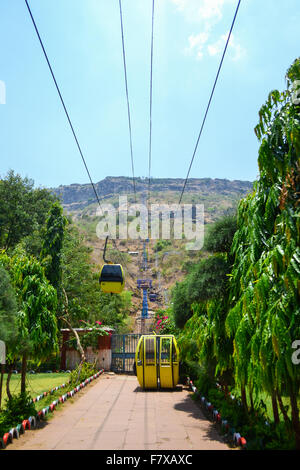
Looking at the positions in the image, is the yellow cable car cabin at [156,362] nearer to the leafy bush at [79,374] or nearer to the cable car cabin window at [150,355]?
the cable car cabin window at [150,355]

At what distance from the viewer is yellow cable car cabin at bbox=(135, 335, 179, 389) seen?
12773 millimetres

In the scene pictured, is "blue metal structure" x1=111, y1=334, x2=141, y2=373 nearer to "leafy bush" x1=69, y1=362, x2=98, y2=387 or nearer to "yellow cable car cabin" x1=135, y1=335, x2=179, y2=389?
"leafy bush" x1=69, y1=362, x2=98, y2=387

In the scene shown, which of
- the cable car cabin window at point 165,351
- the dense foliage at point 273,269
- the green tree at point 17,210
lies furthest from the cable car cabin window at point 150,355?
the green tree at point 17,210

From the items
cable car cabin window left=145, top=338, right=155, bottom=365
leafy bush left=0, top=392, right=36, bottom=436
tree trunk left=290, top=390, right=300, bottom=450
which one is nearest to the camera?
tree trunk left=290, top=390, right=300, bottom=450

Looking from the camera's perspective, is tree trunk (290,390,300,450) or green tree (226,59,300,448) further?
tree trunk (290,390,300,450)

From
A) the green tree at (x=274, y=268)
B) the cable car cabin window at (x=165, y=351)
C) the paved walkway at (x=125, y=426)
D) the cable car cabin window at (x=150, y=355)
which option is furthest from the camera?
the cable car cabin window at (x=165, y=351)

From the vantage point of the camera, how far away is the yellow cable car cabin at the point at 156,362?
12.8 m

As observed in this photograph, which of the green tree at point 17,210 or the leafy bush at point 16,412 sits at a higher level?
the green tree at point 17,210

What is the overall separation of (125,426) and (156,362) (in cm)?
529

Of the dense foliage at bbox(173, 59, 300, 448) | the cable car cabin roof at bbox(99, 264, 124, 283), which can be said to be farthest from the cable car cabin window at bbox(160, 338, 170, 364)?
the dense foliage at bbox(173, 59, 300, 448)

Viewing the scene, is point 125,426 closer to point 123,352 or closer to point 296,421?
point 296,421

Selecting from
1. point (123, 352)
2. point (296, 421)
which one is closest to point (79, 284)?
point (123, 352)

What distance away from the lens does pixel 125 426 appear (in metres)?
7.64

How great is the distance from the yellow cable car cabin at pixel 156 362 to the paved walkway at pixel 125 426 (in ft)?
2.96
